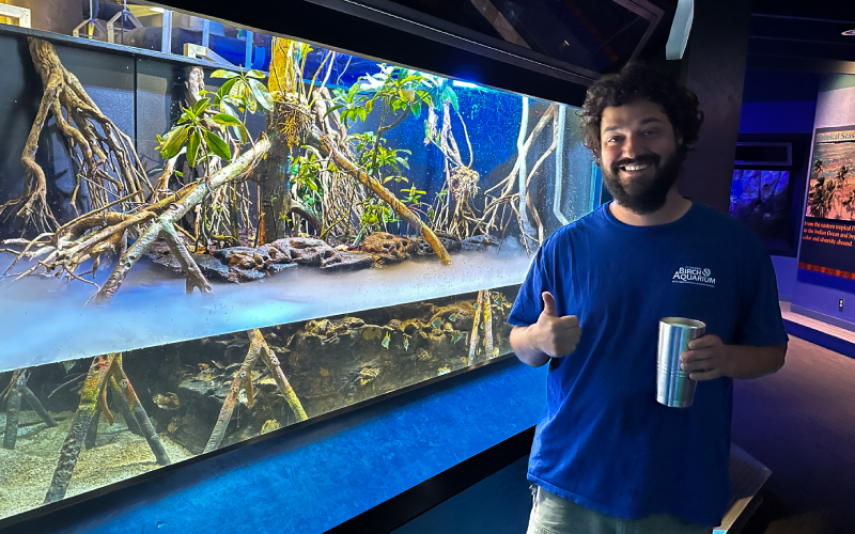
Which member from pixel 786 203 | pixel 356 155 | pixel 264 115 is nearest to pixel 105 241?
pixel 264 115

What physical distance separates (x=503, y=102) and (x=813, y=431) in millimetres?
2568

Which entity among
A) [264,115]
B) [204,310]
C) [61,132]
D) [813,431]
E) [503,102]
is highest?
[503,102]

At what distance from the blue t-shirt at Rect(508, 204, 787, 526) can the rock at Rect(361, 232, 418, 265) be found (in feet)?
3.26

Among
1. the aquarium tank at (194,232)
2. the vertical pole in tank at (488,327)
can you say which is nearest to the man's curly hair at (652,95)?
the aquarium tank at (194,232)

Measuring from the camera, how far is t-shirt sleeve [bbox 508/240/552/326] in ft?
3.58

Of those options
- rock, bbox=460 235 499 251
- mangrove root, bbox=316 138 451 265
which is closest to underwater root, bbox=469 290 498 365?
rock, bbox=460 235 499 251

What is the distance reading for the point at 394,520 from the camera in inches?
60.9

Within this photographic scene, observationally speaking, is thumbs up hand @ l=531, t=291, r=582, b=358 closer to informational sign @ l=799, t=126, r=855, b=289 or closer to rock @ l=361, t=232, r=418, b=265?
rock @ l=361, t=232, r=418, b=265

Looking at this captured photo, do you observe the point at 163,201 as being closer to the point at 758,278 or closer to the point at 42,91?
the point at 42,91

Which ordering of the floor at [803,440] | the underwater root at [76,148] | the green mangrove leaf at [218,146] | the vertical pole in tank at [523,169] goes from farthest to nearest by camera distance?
1. the vertical pole in tank at [523,169]
2. the floor at [803,440]
3. the green mangrove leaf at [218,146]
4. the underwater root at [76,148]

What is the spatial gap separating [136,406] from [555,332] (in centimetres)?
108

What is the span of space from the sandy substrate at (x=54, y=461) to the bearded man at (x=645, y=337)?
1.03 meters

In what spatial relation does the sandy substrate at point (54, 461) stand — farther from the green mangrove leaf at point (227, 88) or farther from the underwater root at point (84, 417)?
the green mangrove leaf at point (227, 88)

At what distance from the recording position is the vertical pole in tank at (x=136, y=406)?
4.19 feet
